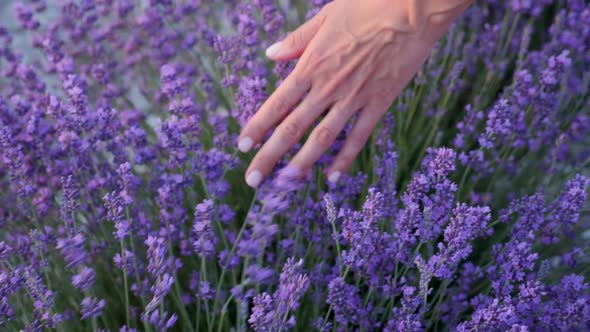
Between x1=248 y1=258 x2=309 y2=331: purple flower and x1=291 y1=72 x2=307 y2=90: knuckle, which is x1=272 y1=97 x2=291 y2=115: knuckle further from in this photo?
x1=248 y1=258 x2=309 y2=331: purple flower

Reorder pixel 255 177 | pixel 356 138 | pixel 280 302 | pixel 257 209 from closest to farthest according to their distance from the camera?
pixel 280 302
pixel 257 209
pixel 255 177
pixel 356 138

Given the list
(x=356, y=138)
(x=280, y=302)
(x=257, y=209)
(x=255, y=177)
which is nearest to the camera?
(x=280, y=302)

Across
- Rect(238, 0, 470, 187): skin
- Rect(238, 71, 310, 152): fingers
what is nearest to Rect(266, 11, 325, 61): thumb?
Rect(238, 0, 470, 187): skin

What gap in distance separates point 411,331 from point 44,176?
1209mm

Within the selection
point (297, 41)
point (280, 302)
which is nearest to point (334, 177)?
point (297, 41)

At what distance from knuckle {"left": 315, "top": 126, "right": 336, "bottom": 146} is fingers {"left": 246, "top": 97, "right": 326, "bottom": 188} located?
4 centimetres

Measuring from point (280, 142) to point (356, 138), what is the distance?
0.24 meters

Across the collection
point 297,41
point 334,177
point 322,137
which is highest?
point 297,41

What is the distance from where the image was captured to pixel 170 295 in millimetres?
1714

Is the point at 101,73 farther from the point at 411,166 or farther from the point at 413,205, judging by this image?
the point at 413,205

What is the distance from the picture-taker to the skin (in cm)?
173

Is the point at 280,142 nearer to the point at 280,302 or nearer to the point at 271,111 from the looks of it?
the point at 271,111

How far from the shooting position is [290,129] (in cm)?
172

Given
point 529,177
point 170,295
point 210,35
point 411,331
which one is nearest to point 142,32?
point 210,35
